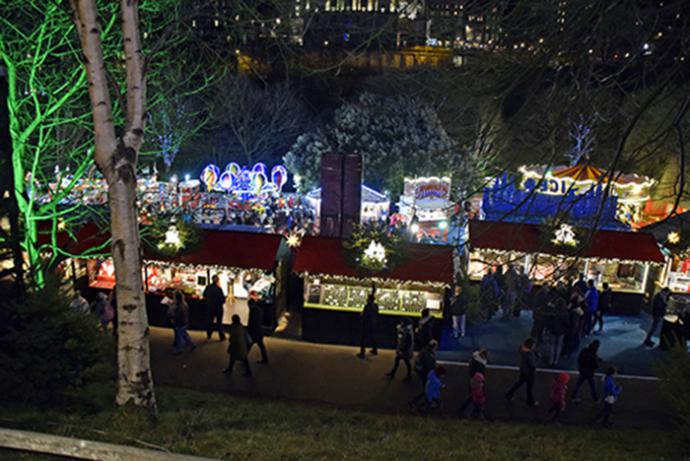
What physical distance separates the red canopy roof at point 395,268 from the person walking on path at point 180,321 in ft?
8.34

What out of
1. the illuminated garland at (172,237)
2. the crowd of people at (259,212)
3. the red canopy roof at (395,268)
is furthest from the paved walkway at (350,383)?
the crowd of people at (259,212)

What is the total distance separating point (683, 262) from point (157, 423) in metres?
14.5

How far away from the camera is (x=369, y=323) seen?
10.8m

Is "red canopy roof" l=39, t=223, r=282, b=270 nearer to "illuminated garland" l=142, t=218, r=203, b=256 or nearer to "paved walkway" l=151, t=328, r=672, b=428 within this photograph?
"illuminated garland" l=142, t=218, r=203, b=256

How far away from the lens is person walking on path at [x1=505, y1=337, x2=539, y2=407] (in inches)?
A: 347

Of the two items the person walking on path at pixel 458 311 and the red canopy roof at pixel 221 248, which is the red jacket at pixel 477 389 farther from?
the red canopy roof at pixel 221 248

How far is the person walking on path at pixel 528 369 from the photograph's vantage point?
28.9 ft

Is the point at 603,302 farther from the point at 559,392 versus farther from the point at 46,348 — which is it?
the point at 46,348

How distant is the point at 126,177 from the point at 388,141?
23.6 metres

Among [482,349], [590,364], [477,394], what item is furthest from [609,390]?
[482,349]

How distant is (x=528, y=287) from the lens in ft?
39.3

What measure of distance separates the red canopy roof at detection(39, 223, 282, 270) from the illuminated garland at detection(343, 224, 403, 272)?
6.08ft

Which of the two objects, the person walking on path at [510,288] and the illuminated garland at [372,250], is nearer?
the illuminated garland at [372,250]

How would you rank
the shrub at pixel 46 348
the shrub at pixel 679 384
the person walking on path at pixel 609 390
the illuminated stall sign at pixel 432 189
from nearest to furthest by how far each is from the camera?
the shrub at pixel 46 348 → the shrub at pixel 679 384 → the person walking on path at pixel 609 390 → the illuminated stall sign at pixel 432 189
